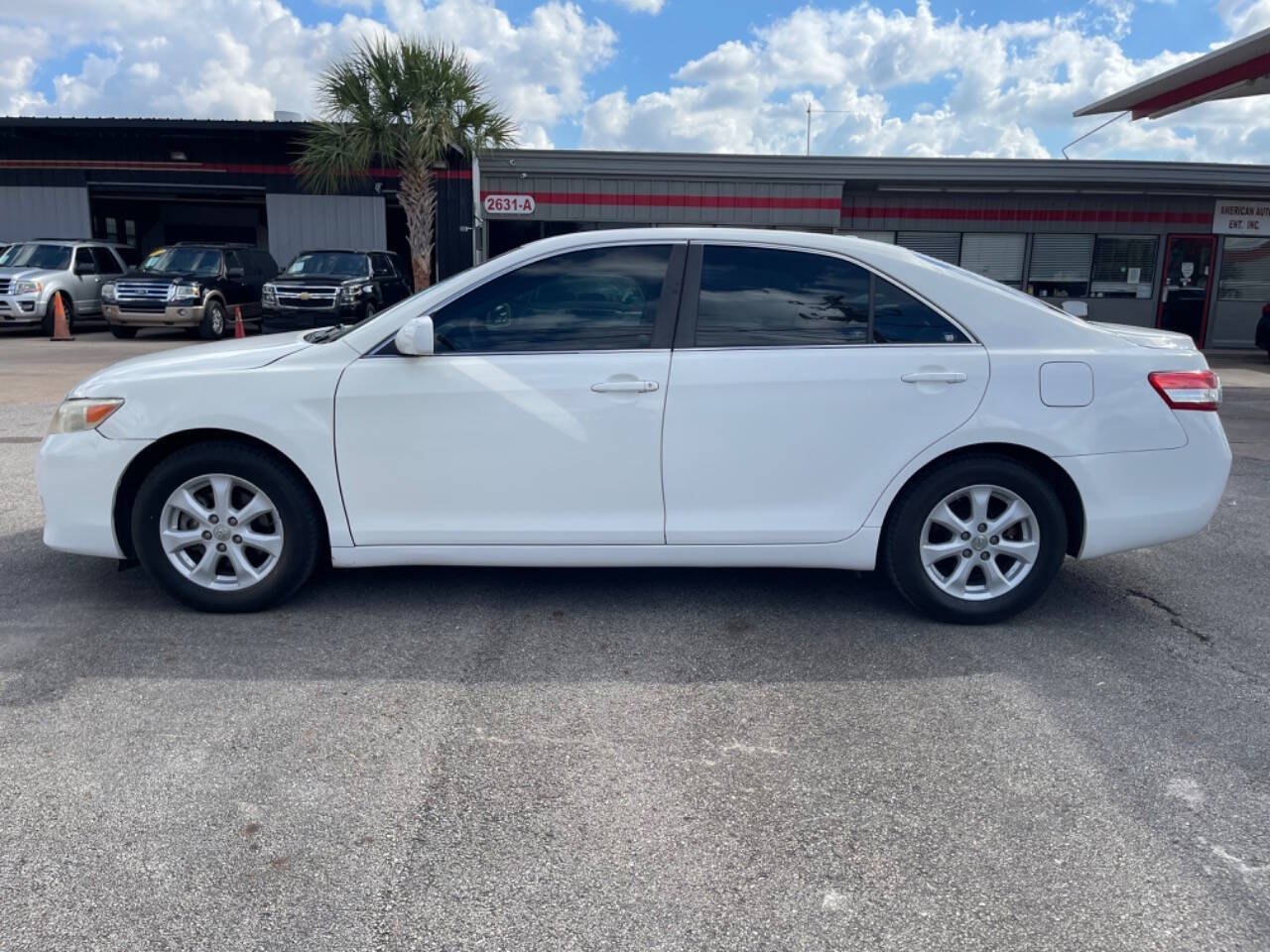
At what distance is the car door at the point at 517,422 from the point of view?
4.29 m

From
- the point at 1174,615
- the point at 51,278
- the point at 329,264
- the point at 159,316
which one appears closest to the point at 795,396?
the point at 1174,615

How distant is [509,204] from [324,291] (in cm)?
450

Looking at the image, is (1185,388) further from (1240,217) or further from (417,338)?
(1240,217)

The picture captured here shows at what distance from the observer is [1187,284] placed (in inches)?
853

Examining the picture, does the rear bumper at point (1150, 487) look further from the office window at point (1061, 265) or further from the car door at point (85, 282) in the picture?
the car door at point (85, 282)

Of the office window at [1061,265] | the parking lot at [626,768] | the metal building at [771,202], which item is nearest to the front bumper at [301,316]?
the metal building at [771,202]

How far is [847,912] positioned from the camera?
8.39 ft

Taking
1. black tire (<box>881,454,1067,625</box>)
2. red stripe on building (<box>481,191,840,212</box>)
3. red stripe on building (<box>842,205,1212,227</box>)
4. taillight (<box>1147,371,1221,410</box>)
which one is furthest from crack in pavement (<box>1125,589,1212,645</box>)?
red stripe on building (<box>842,205,1212,227</box>)

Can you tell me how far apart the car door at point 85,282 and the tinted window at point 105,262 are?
0.14m

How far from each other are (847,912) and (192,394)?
330 cm

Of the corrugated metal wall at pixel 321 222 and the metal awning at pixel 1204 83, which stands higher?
the metal awning at pixel 1204 83

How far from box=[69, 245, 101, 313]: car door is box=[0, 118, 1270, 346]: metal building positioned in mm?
4085

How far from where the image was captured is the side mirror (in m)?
4.21

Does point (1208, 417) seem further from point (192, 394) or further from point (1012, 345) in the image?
point (192, 394)
